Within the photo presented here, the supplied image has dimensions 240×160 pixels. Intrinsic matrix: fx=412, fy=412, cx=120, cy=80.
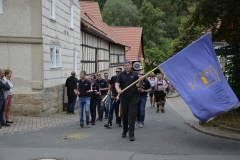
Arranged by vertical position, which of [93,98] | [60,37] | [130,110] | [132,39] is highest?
[132,39]

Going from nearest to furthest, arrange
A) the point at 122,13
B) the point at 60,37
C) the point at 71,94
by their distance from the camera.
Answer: the point at 71,94 < the point at 60,37 < the point at 122,13

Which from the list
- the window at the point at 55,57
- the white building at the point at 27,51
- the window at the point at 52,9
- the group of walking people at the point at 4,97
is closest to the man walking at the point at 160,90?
the window at the point at 55,57

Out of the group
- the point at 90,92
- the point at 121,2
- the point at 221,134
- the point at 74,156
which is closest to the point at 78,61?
the point at 90,92

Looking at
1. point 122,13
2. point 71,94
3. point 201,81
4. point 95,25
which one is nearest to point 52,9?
point 71,94

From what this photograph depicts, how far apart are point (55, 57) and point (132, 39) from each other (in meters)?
37.6

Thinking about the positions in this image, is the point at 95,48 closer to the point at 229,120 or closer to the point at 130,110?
the point at 229,120

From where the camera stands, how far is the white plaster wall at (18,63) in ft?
Answer: 50.2

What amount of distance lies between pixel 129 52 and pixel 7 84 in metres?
42.0

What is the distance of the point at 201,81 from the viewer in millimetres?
9539

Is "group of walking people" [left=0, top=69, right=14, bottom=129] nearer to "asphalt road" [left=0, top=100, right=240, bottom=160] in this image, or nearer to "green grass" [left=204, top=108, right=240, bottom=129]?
"asphalt road" [left=0, top=100, right=240, bottom=160]

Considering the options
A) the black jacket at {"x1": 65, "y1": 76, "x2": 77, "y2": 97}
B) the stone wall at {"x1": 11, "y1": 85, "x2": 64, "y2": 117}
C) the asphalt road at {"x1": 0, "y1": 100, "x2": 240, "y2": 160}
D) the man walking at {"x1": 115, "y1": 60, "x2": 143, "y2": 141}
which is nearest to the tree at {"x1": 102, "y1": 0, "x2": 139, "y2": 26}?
the black jacket at {"x1": 65, "y1": 76, "x2": 77, "y2": 97}

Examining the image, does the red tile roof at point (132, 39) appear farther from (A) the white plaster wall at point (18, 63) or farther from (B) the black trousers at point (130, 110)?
(B) the black trousers at point (130, 110)

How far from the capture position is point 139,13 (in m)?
75.0

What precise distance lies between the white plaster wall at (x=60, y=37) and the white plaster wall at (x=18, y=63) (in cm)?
65
